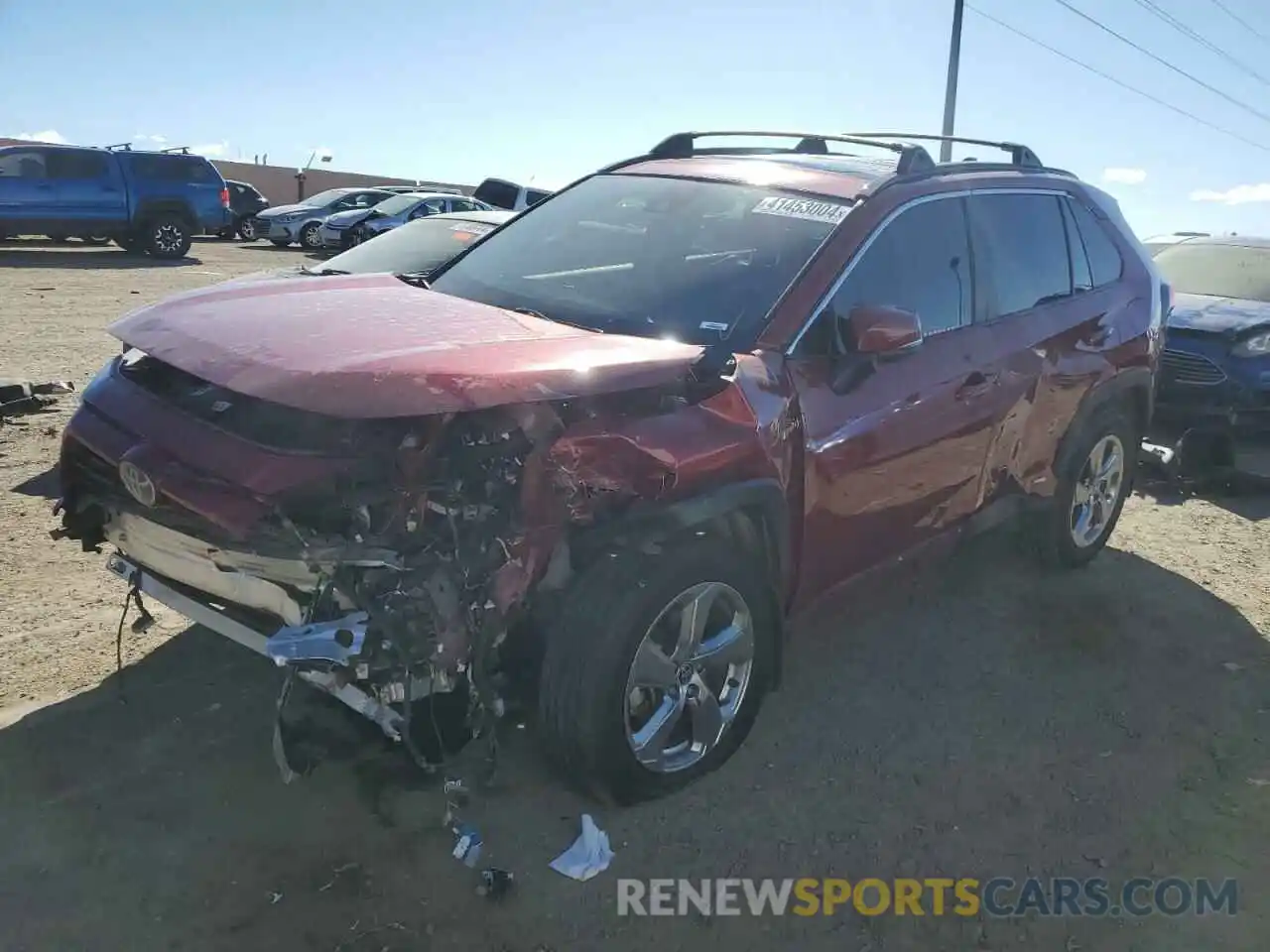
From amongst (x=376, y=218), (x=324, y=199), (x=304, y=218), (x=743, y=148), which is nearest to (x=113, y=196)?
(x=376, y=218)

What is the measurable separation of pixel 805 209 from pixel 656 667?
175 centimetres

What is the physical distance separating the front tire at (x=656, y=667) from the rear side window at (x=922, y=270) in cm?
105

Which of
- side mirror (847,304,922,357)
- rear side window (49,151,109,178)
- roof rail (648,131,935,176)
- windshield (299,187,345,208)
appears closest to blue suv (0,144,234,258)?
rear side window (49,151,109,178)

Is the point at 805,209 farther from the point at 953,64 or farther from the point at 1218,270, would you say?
the point at 953,64

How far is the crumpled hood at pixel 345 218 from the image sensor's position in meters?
21.8

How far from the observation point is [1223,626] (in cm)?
481

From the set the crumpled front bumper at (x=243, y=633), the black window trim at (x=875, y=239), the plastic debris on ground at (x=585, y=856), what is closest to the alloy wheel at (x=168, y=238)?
the crumpled front bumper at (x=243, y=633)

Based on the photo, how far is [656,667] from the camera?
3033 mm

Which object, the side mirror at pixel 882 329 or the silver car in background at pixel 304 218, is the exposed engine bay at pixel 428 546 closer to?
the side mirror at pixel 882 329

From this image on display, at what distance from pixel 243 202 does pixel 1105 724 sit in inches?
1032

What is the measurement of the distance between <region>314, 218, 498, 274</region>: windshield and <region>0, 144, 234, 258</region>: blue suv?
12649mm

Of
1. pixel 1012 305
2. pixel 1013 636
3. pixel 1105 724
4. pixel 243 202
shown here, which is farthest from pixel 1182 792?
pixel 243 202

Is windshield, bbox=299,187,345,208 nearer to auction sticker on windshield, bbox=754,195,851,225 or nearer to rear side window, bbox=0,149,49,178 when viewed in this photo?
rear side window, bbox=0,149,49,178

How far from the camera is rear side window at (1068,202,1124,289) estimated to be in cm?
499
